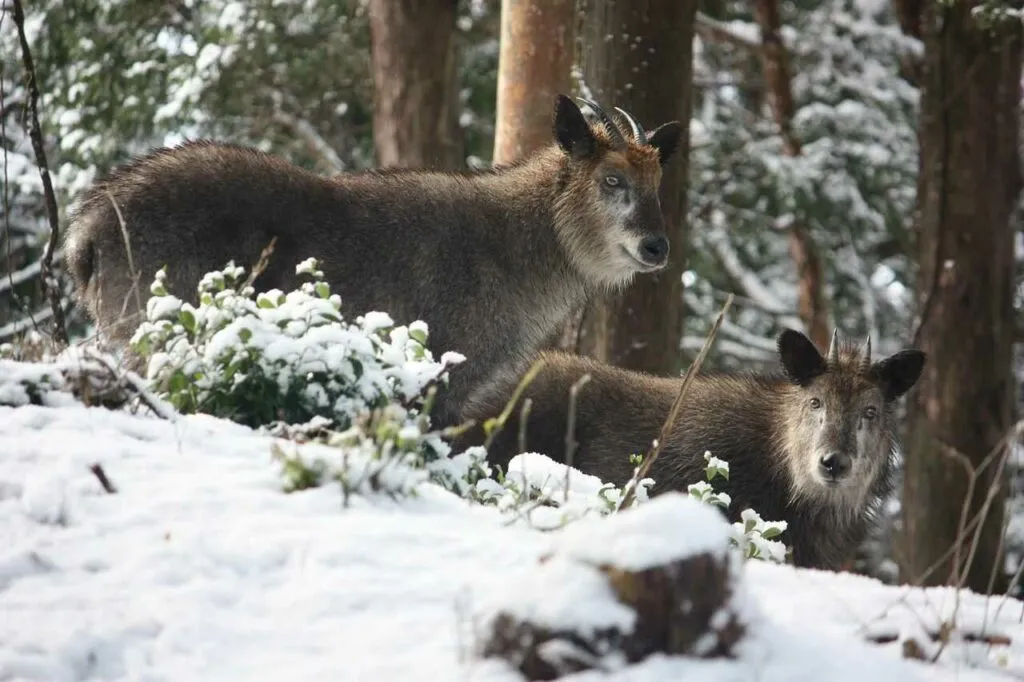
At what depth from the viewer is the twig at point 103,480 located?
4.52 metres

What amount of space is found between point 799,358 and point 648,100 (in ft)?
6.72

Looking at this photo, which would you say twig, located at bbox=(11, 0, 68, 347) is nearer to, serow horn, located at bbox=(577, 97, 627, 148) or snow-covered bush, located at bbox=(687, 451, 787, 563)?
serow horn, located at bbox=(577, 97, 627, 148)

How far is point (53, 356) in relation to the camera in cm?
584

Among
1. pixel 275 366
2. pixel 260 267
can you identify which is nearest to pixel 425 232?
pixel 260 267

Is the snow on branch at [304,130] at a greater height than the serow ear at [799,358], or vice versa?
the snow on branch at [304,130]

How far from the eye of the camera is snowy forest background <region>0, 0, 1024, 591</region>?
1065 cm

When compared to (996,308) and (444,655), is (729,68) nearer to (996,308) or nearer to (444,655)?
(996,308)

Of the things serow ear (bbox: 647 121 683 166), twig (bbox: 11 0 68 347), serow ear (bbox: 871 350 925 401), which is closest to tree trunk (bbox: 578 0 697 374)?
serow ear (bbox: 647 121 683 166)

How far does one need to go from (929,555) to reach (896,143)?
23.1 ft

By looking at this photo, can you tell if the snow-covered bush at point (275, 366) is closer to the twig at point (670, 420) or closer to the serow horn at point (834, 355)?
the twig at point (670, 420)

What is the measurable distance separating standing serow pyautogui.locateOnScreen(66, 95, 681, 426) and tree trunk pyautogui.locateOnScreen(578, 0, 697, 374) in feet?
2.56

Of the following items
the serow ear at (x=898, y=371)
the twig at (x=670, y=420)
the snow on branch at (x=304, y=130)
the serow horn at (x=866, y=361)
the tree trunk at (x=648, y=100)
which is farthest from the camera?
the snow on branch at (x=304, y=130)

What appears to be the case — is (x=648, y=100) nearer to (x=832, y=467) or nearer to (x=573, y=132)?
(x=573, y=132)

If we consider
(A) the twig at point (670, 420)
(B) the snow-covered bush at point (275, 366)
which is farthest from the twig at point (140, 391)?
(A) the twig at point (670, 420)
